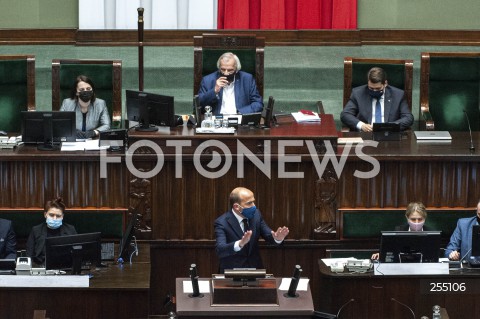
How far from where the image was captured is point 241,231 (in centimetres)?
921

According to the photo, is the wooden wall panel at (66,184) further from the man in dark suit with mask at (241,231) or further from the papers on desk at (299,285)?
the papers on desk at (299,285)

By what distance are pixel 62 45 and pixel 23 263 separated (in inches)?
178

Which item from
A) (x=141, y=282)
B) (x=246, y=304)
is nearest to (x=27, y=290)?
(x=141, y=282)

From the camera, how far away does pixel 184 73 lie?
1218cm

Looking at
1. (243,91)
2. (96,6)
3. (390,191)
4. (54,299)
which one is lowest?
(54,299)

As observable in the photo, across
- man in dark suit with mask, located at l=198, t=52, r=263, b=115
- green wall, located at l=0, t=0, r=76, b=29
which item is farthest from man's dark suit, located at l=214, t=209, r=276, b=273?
green wall, located at l=0, t=0, r=76, b=29

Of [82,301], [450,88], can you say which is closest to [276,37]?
[450,88]

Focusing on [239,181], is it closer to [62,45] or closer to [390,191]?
[390,191]

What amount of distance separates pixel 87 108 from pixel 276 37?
290 cm

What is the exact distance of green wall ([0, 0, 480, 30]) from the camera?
12883 mm

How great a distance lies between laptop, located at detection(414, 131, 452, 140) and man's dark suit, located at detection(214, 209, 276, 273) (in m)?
1.67

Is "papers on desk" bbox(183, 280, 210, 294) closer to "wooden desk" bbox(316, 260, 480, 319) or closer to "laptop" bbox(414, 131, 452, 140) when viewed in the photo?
"wooden desk" bbox(316, 260, 480, 319)

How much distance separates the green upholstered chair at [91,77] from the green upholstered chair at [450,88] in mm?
2436

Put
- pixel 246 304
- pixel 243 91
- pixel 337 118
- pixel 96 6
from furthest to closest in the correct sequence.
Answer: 1. pixel 96 6
2. pixel 337 118
3. pixel 243 91
4. pixel 246 304
